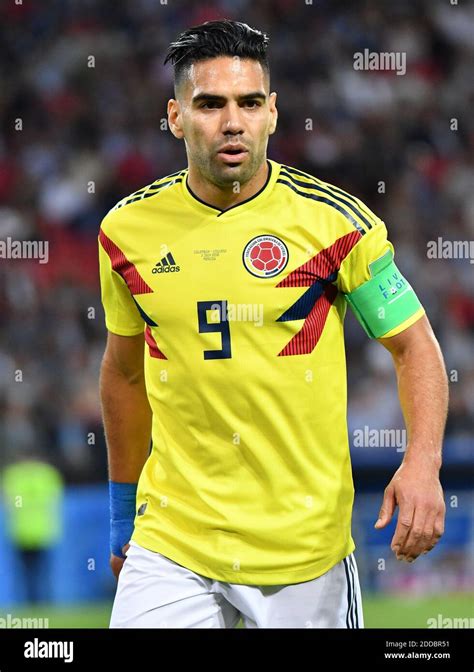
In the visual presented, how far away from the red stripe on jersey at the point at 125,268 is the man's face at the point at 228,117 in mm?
335

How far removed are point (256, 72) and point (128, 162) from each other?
608cm

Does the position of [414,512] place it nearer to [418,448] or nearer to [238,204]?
[418,448]

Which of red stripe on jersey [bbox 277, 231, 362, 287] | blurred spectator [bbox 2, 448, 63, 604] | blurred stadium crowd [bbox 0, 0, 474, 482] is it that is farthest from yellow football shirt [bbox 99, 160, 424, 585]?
blurred stadium crowd [bbox 0, 0, 474, 482]

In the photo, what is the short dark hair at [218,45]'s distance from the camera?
3.29 meters

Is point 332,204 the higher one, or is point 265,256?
point 332,204

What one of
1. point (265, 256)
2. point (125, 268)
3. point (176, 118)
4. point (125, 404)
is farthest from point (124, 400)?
point (176, 118)

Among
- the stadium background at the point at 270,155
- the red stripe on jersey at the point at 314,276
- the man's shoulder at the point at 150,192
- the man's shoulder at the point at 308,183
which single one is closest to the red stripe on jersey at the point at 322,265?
the red stripe on jersey at the point at 314,276

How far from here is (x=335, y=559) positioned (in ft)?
10.8

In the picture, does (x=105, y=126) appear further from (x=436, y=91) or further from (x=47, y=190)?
(x=436, y=91)

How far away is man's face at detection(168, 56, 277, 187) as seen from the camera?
322 centimetres

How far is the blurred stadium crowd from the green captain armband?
4.72 meters

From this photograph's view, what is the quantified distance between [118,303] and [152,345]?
216 mm

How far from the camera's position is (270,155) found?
9250mm

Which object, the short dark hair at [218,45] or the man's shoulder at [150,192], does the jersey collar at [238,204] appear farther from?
the short dark hair at [218,45]
